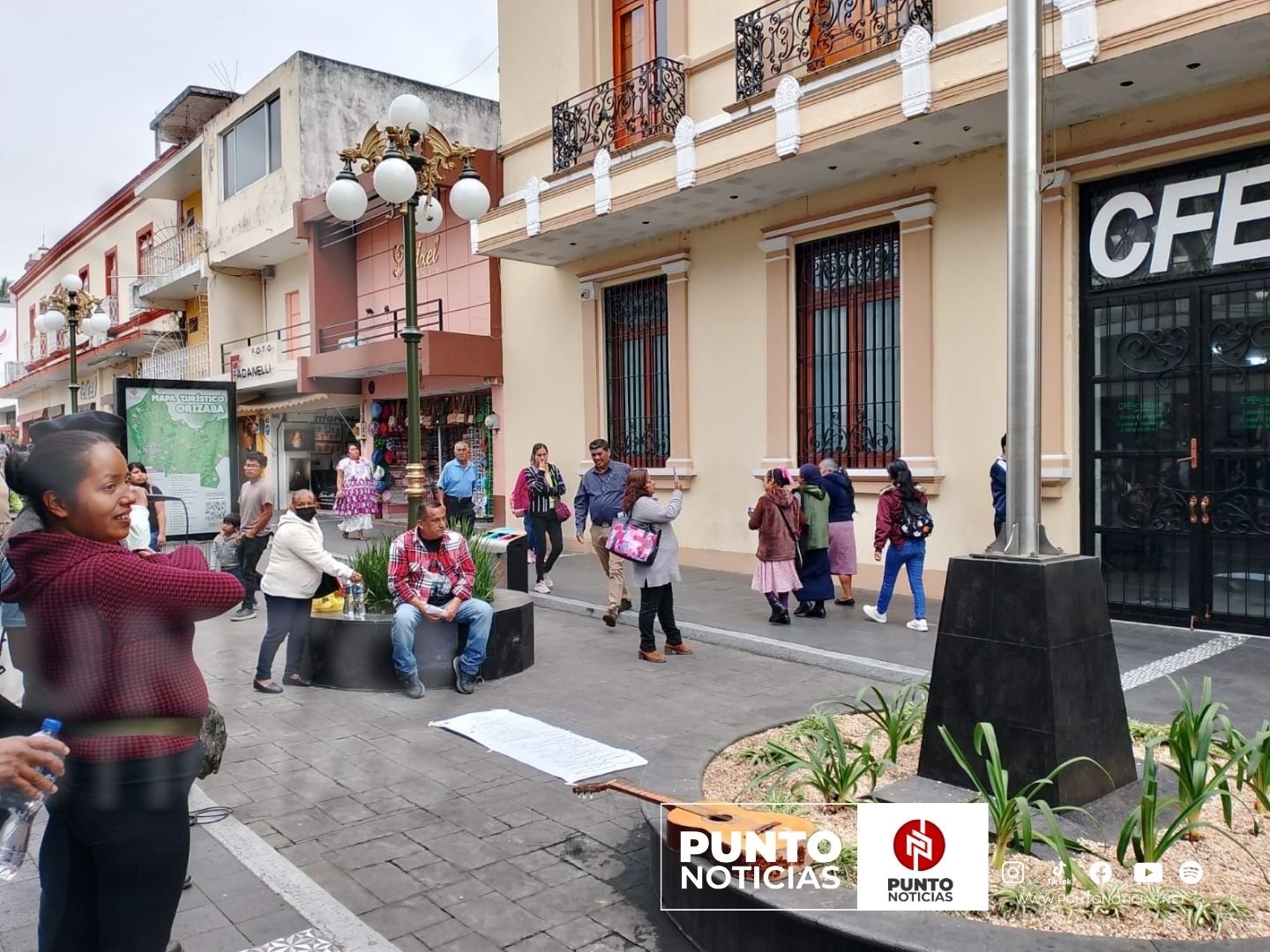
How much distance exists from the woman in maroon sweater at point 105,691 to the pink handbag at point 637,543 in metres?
5.44

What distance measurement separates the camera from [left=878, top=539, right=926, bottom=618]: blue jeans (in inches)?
348

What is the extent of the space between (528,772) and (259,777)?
59.6 inches

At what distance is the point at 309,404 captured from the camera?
72.4ft

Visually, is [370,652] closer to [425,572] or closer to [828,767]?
[425,572]

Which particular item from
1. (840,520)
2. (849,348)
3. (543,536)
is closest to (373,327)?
(543,536)

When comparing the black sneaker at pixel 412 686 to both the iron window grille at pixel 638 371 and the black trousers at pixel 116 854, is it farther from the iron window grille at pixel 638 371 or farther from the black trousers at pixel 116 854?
the iron window grille at pixel 638 371

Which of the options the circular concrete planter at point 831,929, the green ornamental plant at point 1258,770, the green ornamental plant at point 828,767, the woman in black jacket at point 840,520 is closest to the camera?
the circular concrete planter at point 831,929

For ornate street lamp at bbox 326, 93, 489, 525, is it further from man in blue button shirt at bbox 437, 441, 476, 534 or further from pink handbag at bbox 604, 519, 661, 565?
man in blue button shirt at bbox 437, 441, 476, 534

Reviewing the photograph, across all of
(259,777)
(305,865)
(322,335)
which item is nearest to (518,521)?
(322,335)

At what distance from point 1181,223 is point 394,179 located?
23.2 ft

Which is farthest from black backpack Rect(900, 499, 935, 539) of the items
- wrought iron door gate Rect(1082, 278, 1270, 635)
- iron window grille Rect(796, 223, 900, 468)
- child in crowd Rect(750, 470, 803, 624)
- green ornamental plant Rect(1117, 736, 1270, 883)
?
green ornamental plant Rect(1117, 736, 1270, 883)

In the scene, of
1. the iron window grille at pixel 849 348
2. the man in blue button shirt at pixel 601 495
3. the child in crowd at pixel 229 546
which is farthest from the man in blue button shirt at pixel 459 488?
the iron window grille at pixel 849 348

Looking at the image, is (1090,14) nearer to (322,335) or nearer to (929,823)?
(929,823)

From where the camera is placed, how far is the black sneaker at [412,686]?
22.6 feet
